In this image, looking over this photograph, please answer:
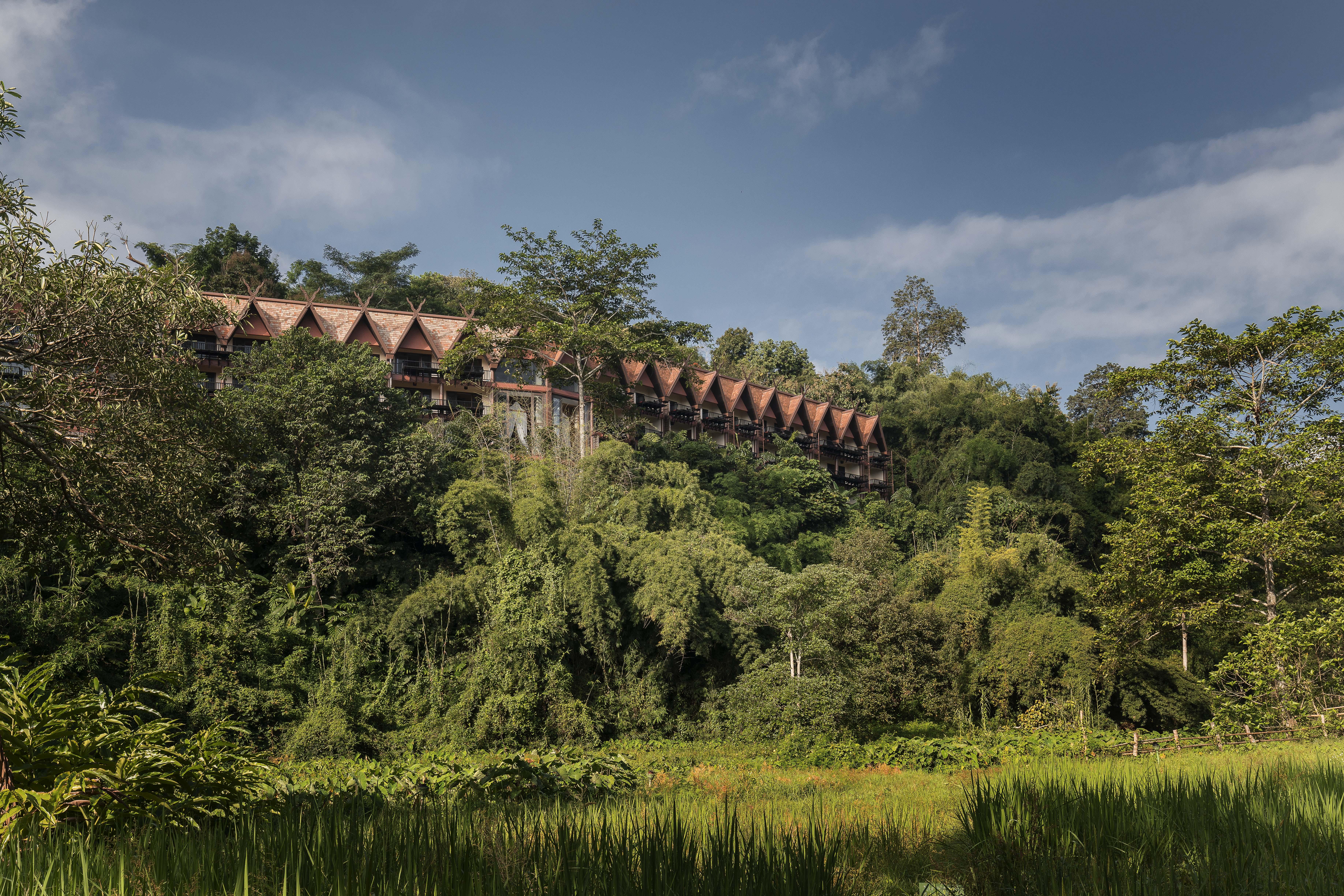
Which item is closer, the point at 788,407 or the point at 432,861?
the point at 432,861

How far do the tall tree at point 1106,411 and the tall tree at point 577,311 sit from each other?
18.9 m

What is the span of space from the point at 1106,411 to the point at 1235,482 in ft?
92.8

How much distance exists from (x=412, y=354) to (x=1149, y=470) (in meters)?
26.4

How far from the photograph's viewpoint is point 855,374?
163 ft

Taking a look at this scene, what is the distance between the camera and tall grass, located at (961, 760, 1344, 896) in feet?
8.92

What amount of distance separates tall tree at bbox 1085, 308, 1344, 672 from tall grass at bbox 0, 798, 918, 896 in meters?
16.7

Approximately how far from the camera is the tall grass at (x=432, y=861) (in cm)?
223

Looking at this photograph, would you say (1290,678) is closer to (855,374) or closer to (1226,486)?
(1226,486)

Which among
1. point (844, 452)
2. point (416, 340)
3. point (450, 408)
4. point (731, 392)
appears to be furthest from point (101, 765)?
point (844, 452)

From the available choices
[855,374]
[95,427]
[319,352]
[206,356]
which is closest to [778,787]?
[95,427]

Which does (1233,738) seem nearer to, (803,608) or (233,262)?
(803,608)

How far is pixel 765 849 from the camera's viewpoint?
2.82 meters

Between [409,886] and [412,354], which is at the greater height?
[412,354]

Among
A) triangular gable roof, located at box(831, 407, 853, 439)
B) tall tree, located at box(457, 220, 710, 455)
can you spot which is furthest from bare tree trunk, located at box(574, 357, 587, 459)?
triangular gable roof, located at box(831, 407, 853, 439)
